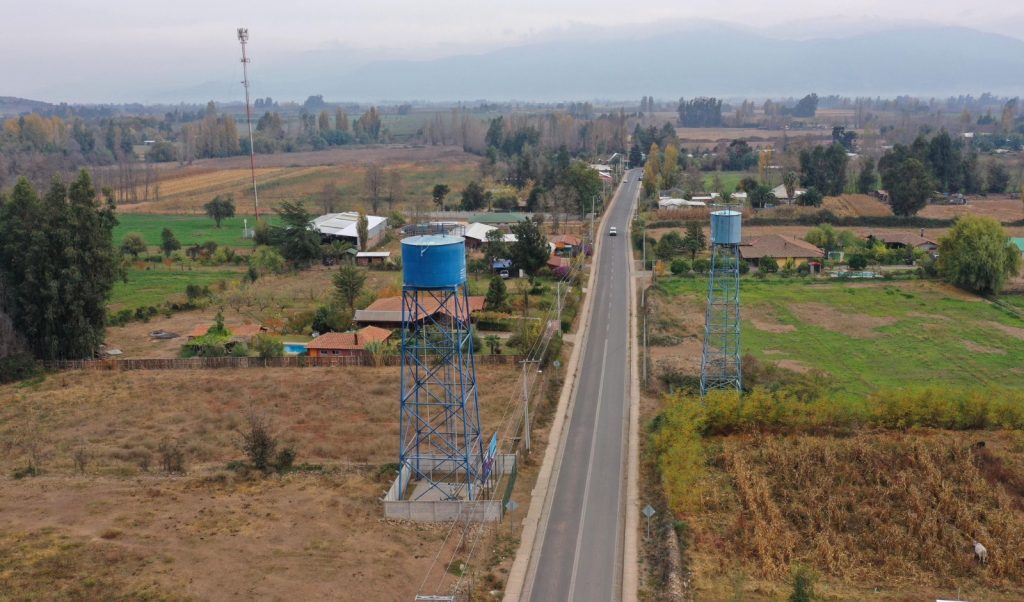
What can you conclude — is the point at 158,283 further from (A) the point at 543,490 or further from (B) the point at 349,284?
(A) the point at 543,490

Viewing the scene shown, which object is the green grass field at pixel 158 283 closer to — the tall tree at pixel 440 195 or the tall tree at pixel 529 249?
Answer: the tall tree at pixel 529 249

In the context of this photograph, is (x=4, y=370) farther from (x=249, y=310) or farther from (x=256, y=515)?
(x=256, y=515)

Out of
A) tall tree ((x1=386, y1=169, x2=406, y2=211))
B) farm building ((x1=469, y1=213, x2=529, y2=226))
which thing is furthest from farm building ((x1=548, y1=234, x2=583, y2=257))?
tall tree ((x1=386, y1=169, x2=406, y2=211))

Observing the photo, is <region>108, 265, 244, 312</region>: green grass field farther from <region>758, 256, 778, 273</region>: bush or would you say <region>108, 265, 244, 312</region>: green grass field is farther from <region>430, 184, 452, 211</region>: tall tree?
<region>758, 256, 778, 273</region>: bush

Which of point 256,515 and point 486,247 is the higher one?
point 486,247

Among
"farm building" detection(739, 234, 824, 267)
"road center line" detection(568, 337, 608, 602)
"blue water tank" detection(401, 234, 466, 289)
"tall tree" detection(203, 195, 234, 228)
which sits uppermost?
"blue water tank" detection(401, 234, 466, 289)

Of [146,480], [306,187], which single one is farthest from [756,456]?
[306,187]

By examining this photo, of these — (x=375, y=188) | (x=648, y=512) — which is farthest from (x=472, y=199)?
(x=648, y=512)
